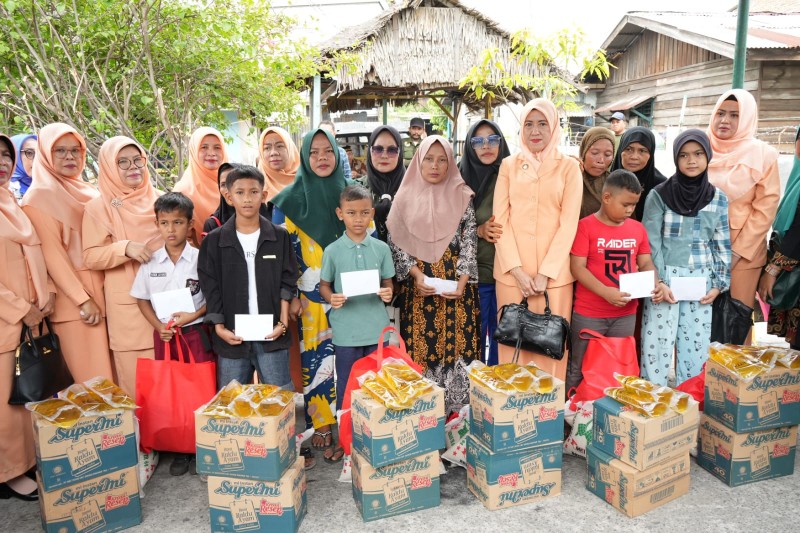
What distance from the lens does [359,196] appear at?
3.15 m

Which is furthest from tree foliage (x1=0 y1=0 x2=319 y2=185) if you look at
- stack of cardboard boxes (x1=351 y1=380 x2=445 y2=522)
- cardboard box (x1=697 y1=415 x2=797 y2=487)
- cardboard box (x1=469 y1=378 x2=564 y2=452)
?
cardboard box (x1=697 y1=415 x2=797 y2=487)

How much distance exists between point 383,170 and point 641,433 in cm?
221

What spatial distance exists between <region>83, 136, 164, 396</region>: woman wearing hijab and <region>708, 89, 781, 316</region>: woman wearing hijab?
3722 mm

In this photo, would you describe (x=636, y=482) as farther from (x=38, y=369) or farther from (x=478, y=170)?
(x=38, y=369)

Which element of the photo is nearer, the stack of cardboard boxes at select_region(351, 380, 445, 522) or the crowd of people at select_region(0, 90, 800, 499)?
the stack of cardboard boxes at select_region(351, 380, 445, 522)

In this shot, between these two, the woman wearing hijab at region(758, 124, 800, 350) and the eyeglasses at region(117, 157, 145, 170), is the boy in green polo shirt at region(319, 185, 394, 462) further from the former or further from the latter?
the woman wearing hijab at region(758, 124, 800, 350)

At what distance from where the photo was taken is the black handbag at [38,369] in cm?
294

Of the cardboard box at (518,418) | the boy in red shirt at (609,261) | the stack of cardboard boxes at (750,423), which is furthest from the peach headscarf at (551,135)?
the stack of cardboard boxes at (750,423)

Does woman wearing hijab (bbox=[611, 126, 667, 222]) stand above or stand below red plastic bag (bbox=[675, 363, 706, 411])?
above

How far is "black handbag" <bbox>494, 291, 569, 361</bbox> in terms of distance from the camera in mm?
3199

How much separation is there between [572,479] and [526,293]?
109 centimetres

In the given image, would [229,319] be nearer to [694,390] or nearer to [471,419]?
[471,419]

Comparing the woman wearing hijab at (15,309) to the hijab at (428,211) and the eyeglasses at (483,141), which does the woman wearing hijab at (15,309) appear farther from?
the eyeglasses at (483,141)

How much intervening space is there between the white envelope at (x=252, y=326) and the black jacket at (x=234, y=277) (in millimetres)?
84
